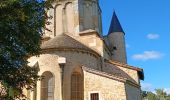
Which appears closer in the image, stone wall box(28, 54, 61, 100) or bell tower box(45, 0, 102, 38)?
stone wall box(28, 54, 61, 100)

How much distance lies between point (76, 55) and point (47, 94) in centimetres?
354

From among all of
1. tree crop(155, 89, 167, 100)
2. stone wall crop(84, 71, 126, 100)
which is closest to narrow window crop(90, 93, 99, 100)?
stone wall crop(84, 71, 126, 100)

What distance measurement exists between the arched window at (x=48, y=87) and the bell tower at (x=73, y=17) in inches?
298

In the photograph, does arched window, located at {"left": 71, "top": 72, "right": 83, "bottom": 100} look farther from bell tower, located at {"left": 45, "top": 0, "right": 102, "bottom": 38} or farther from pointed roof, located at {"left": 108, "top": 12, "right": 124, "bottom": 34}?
pointed roof, located at {"left": 108, "top": 12, "right": 124, "bottom": 34}

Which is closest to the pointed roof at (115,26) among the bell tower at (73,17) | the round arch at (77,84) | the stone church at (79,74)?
the bell tower at (73,17)

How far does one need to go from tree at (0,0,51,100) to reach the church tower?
60.0ft

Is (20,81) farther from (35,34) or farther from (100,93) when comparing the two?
(100,93)

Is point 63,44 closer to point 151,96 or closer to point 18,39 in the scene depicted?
point 18,39

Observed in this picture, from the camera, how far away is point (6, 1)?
10.3 m

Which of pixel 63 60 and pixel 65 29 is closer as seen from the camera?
pixel 63 60

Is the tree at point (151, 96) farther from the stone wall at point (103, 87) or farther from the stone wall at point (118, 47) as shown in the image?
the stone wall at point (103, 87)

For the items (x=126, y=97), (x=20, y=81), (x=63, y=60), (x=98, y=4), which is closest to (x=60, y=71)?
(x=63, y=60)

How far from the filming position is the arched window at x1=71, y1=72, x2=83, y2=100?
62.5 ft

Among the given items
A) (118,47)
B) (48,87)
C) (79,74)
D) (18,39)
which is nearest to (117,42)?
(118,47)
